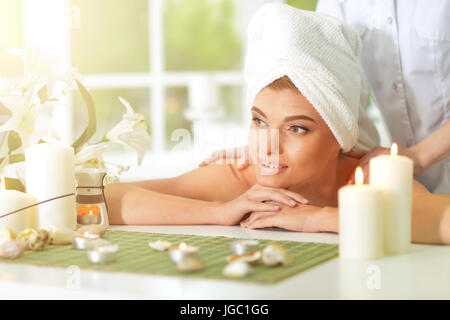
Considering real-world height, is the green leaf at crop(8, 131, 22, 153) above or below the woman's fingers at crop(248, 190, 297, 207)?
above

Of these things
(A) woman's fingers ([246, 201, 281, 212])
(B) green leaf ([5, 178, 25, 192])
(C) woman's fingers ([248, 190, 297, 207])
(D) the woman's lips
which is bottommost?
(A) woman's fingers ([246, 201, 281, 212])

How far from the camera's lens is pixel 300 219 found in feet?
4.39

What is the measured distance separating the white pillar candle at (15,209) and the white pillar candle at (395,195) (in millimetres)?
656

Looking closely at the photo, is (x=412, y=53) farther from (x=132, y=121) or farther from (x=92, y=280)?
(x=92, y=280)

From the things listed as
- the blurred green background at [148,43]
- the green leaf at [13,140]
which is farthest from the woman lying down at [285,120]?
the blurred green background at [148,43]

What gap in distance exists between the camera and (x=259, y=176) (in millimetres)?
1475

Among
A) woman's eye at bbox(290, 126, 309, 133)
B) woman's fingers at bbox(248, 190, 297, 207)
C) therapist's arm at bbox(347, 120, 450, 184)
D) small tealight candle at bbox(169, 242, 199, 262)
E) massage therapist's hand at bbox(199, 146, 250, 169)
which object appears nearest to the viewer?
small tealight candle at bbox(169, 242, 199, 262)

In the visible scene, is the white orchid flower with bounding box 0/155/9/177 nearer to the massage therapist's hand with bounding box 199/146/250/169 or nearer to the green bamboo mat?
the green bamboo mat

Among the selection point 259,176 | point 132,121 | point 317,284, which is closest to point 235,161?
point 259,176

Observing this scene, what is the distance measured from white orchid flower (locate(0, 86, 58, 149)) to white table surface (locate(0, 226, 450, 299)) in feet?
1.11

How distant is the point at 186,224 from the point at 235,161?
0.32 meters

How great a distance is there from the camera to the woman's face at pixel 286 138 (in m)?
1.47

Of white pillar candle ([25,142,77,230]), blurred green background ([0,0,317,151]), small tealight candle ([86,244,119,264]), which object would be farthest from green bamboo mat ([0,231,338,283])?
blurred green background ([0,0,317,151])

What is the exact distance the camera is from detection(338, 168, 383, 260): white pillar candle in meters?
1.02
